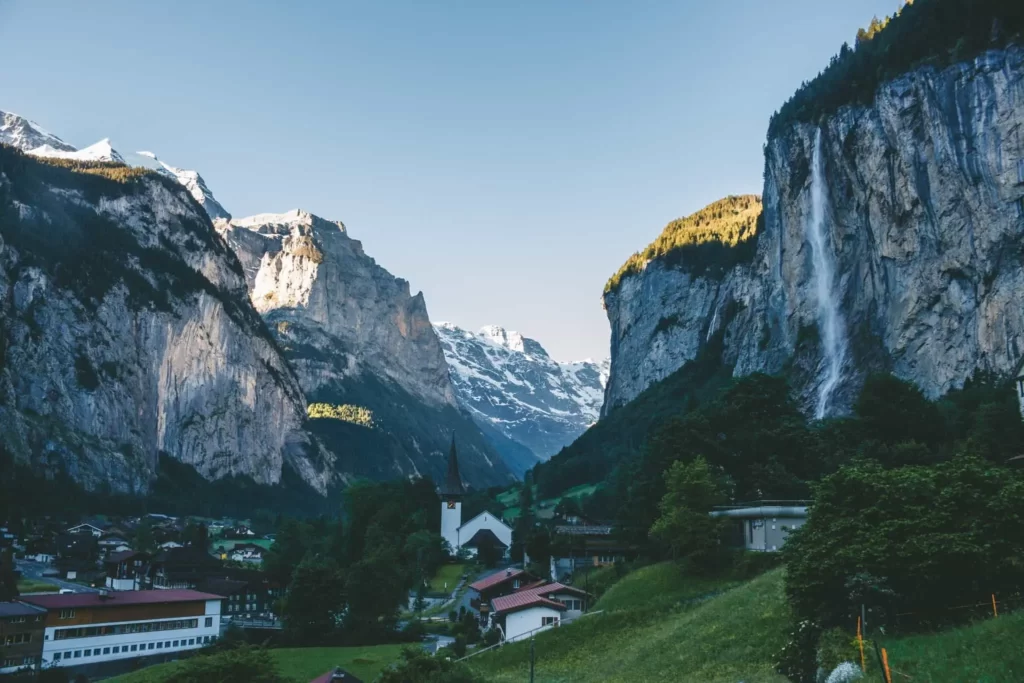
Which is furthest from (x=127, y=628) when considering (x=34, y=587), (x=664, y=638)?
(x=664, y=638)

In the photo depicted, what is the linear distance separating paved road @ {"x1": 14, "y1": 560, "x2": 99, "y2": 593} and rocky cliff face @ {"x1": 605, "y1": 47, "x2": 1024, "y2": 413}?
297 ft

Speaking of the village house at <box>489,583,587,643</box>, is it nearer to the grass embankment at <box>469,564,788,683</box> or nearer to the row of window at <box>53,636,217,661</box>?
the grass embankment at <box>469,564,788,683</box>

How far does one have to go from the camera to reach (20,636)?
59906 millimetres

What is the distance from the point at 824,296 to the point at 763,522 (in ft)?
243

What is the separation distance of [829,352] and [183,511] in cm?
13919

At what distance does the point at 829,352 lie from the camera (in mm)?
110875

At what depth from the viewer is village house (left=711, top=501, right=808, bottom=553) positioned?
47.7 m

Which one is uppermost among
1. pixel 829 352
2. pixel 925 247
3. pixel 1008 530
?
pixel 925 247

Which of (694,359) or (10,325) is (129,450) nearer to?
(10,325)

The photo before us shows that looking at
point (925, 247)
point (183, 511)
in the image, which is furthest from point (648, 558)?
point (183, 511)

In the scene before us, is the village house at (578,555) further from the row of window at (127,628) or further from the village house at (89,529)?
the village house at (89,529)

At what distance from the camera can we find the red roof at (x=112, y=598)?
63938 mm

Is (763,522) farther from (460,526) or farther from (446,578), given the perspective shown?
(460,526)

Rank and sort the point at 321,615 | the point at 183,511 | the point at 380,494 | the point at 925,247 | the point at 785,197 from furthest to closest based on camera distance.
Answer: the point at 183,511 → the point at 785,197 → the point at 380,494 → the point at 925,247 → the point at 321,615
